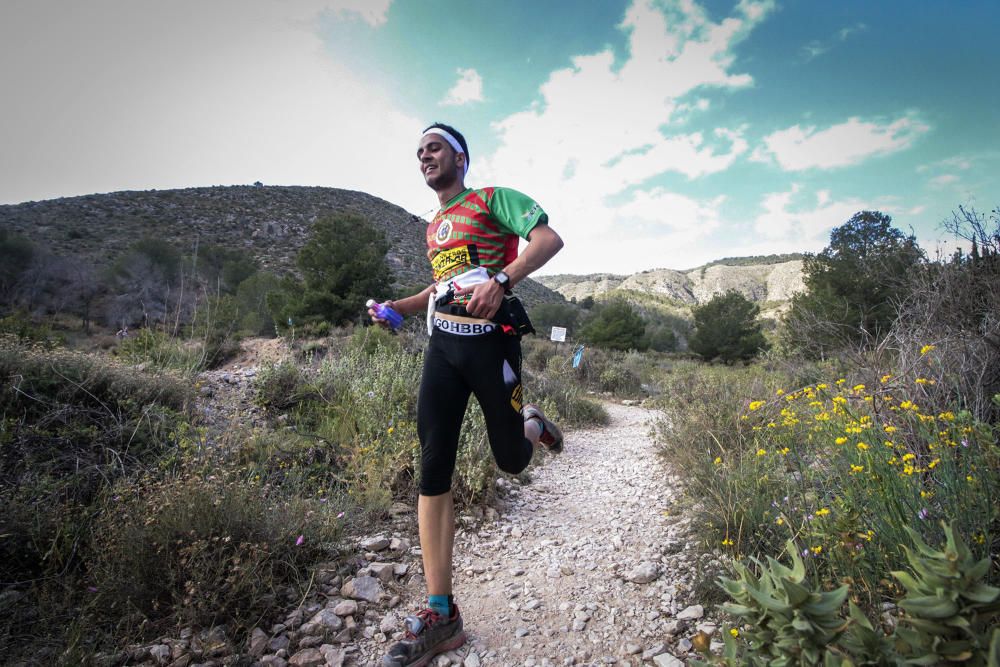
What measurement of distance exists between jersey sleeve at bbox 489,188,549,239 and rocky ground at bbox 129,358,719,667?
60.6 inches

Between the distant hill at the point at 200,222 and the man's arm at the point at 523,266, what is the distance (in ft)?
71.0

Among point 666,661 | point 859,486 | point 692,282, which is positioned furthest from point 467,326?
point 692,282

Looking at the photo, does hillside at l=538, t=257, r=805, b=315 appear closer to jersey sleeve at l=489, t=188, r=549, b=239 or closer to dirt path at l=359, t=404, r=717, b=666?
dirt path at l=359, t=404, r=717, b=666

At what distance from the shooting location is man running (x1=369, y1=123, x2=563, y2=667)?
1.83 metres

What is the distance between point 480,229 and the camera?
201 centimetres

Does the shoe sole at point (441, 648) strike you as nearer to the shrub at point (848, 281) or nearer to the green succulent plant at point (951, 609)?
the green succulent plant at point (951, 609)

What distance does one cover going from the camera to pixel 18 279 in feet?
56.1

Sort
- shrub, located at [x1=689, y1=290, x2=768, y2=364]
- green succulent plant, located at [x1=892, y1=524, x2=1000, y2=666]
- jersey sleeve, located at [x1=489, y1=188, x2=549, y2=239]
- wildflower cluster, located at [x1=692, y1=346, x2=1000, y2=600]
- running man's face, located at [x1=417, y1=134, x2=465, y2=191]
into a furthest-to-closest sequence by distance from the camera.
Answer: shrub, located at [x1=689, y1=290, x2=768, y2=364] < running man's face, located at [x1=417, y1=134, x2=465, y2=191] < jersey sleeve, located at [x1=489, y1=188, x2=549, y2=239] < wildflower cluster, located at [x1=692, y1=346, x2=1000, y2=600] < green succulent plant, located at [x1=892, y1=524, x2=1000, y2=666]

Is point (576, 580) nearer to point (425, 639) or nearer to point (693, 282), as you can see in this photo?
point (425, 639)

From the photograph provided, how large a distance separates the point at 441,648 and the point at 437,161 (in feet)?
7.54

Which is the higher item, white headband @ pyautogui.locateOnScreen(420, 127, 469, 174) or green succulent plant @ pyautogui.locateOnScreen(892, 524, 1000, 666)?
white headband @ pyautogui.locateOnScreen(420, 127, 469, 174)

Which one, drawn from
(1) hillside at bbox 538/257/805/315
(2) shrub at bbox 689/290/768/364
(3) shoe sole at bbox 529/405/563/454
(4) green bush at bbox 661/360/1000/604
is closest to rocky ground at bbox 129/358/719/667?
(4) green bush at bbox 661/360/1000/604

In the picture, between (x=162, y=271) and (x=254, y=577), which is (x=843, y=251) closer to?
(x=254, y=577)

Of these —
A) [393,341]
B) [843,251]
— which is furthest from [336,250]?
[843,251]
